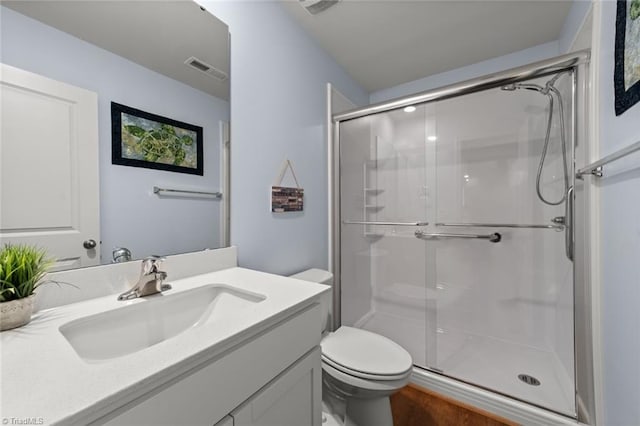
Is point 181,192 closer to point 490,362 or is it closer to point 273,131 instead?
point 273,131

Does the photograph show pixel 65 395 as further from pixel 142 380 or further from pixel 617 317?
pixel 617 317

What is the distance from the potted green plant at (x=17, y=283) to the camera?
0.56m

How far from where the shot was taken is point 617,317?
1.00 meters

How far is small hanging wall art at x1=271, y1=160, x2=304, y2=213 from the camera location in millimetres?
1462

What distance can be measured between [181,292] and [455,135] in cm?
212

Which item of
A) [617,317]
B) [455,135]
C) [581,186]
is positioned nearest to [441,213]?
[455,135]

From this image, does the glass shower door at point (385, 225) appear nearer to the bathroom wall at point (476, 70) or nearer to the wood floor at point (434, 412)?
the wood floor at point (434, 412)

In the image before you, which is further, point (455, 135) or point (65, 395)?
point (455, 135)

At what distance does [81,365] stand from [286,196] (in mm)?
1178

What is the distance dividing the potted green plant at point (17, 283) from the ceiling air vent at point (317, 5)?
1656mm

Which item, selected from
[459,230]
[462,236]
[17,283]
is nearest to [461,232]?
[459,230]

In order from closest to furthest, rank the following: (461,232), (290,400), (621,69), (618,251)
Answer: (290,400)
(621,69)
(618,251)
(461,232)

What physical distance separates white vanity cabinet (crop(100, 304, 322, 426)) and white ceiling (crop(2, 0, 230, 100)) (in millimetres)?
975

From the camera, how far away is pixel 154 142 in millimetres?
918
